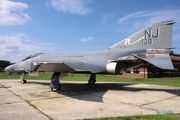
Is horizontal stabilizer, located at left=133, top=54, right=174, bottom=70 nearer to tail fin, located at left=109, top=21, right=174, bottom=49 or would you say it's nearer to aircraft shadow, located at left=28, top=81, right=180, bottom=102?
tail fin, located at left=109, top=21, right=174, bottom=49

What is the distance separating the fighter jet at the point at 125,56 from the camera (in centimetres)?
953

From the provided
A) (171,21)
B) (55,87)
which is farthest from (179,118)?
(55,87)

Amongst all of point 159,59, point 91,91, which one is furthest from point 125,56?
point 91,91

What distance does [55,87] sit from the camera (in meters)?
10.4

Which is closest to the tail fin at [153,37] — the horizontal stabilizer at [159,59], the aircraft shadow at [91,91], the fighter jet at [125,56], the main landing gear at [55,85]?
the fighter jet at [125,56]

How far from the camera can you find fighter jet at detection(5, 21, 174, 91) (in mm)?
9530

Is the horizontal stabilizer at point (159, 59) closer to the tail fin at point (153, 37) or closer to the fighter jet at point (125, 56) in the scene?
the fighter jet at point (125, 56)

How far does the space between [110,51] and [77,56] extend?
8.41 ft

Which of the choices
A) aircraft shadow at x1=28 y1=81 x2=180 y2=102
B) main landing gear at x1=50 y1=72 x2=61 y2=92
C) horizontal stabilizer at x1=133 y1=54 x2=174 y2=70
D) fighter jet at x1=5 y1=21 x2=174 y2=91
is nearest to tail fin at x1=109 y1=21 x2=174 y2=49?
fighter jet at x1=5 y1=21 x2=174 y2=91

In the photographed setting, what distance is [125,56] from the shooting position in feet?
34.2

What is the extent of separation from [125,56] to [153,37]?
208cm

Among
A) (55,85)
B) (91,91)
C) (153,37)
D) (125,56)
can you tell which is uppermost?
(153,37)

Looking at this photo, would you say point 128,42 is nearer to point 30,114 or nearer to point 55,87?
point 55,87

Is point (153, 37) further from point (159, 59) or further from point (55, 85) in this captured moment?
point (55, 85)
